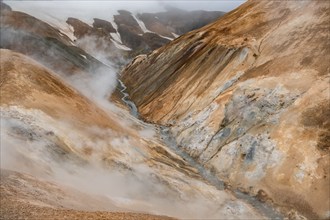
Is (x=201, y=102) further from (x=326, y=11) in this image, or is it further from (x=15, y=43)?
(x=15, y=43)

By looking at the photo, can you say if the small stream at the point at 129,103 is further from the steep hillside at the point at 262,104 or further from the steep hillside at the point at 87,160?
the steep hillside at the point at 87,160

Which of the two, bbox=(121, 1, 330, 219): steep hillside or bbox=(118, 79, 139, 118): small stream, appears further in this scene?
bbox=(118, 79, 139, 118): small stream

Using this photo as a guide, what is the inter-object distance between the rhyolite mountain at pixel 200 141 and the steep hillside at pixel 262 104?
0.13m

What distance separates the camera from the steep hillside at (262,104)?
38.8 metres

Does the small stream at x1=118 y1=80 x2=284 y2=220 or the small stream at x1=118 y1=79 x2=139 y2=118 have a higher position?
the small stream at x1=118 y1=80 x2=284 y2=220

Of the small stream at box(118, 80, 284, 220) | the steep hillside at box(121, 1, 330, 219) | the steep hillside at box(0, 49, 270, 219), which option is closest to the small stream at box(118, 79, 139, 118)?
the steep hillside at box(121, 1, 330, 219)

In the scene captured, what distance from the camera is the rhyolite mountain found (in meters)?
33.1

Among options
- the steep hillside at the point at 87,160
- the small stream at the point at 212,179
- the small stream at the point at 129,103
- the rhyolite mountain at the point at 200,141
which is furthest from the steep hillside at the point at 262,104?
the steep hillside at the point at 87,160

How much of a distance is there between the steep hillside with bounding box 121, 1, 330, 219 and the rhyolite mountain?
0.43 ft

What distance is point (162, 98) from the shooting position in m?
68.4

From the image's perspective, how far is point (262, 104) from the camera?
46.8 metres

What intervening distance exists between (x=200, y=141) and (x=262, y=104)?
26.3 ft

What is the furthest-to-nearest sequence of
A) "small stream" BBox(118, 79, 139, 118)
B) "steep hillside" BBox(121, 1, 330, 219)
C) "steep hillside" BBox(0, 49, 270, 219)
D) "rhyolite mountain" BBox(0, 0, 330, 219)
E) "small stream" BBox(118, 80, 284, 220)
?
"small stream" BBox(118, 79, 139, 118) < "steep hillside" BBox(121, 1, 330, 219) < "small stream" BBox(118, 80, 284, 220) < "rhyolite mountain" BBox(0, 0, 330, 219) < "steep hillside" BBox(0, 49, 270, 219)

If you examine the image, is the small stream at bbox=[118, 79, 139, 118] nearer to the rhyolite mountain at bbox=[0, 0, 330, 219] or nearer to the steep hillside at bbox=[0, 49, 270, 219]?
the rhyolite mountain at bbox=[0, 0, 330, 219]
